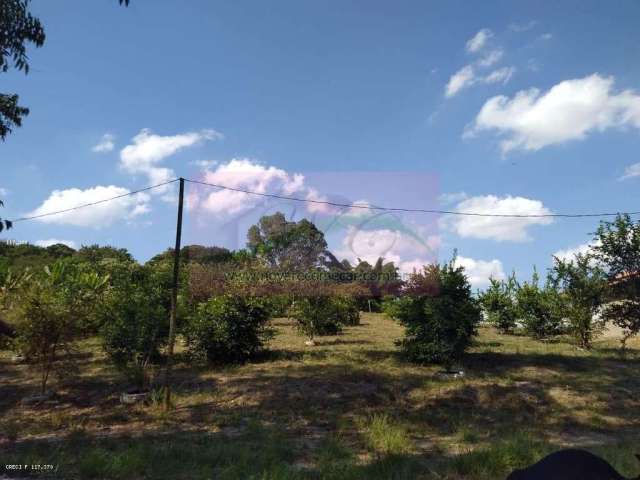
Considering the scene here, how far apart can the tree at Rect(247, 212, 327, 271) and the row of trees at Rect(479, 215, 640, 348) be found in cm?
1237

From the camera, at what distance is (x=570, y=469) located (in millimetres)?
3430

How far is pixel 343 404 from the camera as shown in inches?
546

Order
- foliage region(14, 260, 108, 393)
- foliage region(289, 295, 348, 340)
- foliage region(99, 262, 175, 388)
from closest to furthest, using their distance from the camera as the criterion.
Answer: foliage region(14, 260, 108, 393) → foliage region(99, 262, 175, 388) → foliage region(289, 295, 348, 340)

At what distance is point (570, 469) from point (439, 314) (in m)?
14.8

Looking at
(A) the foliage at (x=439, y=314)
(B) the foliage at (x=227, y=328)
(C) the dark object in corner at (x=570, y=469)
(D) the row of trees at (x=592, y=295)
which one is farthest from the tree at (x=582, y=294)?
(C) the dark object in corner at (x=570, y=469)

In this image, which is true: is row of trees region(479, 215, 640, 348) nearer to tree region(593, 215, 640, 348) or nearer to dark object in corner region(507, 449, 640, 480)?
tree region(593, 215, 640, 348)

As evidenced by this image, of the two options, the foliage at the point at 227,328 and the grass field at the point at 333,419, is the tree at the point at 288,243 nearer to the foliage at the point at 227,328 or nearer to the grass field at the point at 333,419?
the foliage at the point at 227,328

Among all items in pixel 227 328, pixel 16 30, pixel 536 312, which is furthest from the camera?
pixel 536 312

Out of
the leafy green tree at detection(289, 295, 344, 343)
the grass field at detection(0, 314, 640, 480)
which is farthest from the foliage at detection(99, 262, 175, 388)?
the leafy green tree at detection(289, 295, 344, 343)

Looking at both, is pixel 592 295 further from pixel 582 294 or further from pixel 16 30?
pixel 16 30

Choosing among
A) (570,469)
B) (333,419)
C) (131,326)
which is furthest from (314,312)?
(570,469)

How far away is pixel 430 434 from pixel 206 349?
1049cm

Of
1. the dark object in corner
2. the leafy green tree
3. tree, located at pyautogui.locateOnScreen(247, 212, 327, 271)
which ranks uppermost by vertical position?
tree, located at pyautogui.locateOnScreen(247, 212, 327, 271)

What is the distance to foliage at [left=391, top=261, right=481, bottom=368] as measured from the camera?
17922mm
